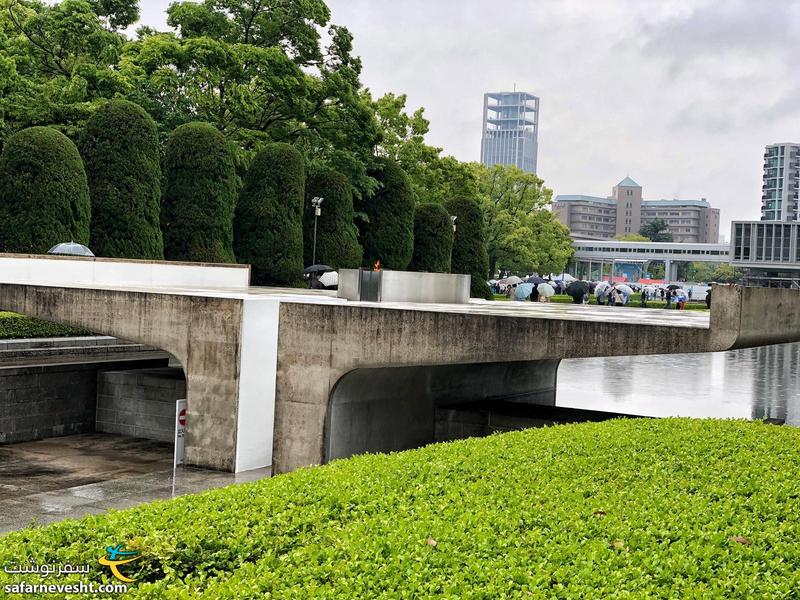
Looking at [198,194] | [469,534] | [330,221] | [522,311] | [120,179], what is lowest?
[469,534]

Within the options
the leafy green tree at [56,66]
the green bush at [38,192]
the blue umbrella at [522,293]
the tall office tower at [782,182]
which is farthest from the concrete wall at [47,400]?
the tall office tower at [782,182]

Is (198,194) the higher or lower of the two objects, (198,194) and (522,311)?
the higher

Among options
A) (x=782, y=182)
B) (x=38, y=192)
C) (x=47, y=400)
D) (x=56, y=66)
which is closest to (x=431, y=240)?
(x=56, y=66)

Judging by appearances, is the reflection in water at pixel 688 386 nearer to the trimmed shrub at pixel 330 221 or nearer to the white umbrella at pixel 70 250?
the trimmed shrub at pixel 330 221

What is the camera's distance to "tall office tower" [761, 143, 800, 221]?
536 ft

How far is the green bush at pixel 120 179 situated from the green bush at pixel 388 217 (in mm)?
13045

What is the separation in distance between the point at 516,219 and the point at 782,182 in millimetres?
111489

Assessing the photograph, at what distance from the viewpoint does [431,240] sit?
154 ft

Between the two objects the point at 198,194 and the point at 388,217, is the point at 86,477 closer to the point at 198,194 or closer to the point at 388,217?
the point at 198,194

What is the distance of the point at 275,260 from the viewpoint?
120 feet

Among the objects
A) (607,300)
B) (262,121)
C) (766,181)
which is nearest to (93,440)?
(262,121)

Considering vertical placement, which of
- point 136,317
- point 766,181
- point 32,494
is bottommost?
point 32,494

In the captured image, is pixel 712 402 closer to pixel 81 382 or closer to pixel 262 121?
pixel 81 382

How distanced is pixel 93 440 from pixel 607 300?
27204 millimetres
